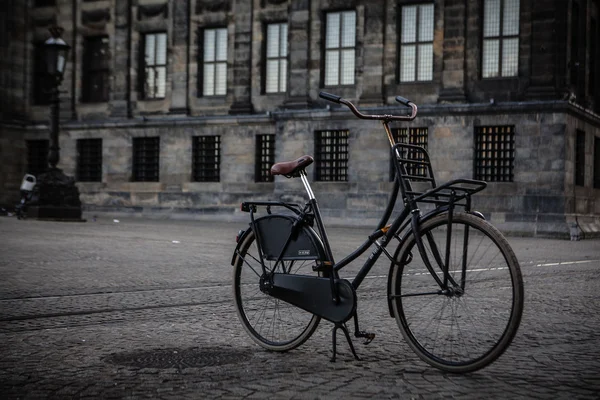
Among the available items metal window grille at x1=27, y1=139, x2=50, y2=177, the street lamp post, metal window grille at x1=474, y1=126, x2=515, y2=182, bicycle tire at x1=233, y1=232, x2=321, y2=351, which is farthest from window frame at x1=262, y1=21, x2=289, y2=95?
bicycle tire at x1=233, y1=232, x2=321, y2=351

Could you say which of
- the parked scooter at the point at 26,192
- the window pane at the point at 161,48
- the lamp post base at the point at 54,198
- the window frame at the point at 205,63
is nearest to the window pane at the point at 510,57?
the window frame at the point at 205,63

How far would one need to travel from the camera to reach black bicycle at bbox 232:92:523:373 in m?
4.55

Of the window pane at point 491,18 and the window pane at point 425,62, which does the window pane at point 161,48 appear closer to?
the window pane at point 425,62

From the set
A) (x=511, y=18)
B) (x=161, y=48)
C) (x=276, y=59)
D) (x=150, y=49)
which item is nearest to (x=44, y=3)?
(x=150, y=49)

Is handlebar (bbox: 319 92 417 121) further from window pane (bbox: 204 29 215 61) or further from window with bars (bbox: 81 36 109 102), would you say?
window with bars (bbox: 81 36 109 102)

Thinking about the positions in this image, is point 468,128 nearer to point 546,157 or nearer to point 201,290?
point 546,157

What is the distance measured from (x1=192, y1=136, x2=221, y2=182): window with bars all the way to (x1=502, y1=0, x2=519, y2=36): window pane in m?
11.1

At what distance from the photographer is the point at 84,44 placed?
3372 cm

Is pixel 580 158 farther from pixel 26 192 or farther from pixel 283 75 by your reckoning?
pixel 26 192

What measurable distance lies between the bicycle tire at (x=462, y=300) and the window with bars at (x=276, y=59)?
25.1 meters

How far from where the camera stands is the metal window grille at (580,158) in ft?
86.8

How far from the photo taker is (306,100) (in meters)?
28.3

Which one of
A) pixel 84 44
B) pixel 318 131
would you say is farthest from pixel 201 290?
pixel 84 44

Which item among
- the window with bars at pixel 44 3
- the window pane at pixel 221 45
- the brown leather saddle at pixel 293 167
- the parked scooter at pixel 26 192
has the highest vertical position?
the window with bars at pixel 44 3
